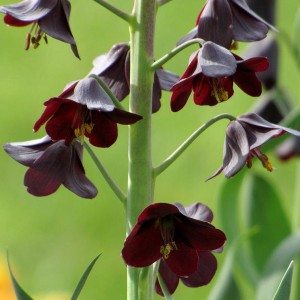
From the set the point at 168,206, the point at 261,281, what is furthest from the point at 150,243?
the point at 261,281

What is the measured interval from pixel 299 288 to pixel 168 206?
124 centimetres

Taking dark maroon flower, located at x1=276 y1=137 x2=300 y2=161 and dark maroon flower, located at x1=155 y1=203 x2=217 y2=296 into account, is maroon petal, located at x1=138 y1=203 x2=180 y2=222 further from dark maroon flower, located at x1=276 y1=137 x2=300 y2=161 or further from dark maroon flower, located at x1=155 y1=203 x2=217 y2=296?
dark maroon flower, located at x1=276 y1=137 x2=300 y2=161

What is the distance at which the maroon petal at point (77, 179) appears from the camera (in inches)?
47.8

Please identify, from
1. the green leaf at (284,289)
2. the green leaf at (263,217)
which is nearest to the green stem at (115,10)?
the green leaf at (284,289)

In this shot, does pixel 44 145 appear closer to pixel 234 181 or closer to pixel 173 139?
pixel 234 181

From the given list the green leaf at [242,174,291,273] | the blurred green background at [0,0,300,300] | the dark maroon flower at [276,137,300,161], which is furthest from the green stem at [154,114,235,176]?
the blurred green background at [0,0,300,300]

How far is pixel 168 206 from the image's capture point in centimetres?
114

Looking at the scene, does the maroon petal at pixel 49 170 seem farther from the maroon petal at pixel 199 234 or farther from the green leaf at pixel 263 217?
the green leaf at pixel 263 217

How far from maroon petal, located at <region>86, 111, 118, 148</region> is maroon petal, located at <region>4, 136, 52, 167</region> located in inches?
2.6

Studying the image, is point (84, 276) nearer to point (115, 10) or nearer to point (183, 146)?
point (183, 146)

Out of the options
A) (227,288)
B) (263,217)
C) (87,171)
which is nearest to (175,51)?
(227,288)

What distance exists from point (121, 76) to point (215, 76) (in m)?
0.23

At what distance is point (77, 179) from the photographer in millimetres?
1235

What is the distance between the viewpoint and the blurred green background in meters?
3.70
